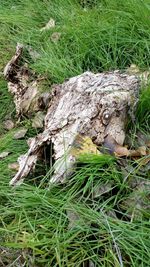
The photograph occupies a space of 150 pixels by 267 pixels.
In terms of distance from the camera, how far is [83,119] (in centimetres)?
250

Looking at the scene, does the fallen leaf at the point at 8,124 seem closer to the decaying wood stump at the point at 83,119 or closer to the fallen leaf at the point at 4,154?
the fallen leaf at the point at 4,154

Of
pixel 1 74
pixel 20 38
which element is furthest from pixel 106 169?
pixel 20 38

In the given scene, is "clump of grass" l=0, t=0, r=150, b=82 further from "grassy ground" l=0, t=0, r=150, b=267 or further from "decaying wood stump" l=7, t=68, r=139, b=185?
"decaying wood stump" l=7, t=68, r=139, b=185

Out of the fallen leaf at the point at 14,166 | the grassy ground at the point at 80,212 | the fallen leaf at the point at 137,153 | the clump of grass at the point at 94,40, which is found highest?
the clump of grass at the point at 94,40

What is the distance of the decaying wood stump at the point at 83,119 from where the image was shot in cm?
242

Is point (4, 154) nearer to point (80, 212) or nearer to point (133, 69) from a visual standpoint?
point (80, 212)

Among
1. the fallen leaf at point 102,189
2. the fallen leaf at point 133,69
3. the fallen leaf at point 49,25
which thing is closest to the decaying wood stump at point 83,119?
the fallen leaf at point 102,189

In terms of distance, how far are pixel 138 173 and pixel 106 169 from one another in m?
0.17

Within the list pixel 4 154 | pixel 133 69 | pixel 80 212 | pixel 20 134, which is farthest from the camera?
pixel 133 69

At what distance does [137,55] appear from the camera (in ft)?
10.6

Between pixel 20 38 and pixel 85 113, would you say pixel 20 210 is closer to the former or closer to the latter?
pixel 85 113

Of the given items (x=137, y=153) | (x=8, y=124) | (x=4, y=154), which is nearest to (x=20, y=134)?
(x=4, y=154)

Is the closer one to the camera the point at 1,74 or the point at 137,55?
the point at 137,55

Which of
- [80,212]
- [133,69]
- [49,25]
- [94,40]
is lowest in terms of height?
[80,212]
